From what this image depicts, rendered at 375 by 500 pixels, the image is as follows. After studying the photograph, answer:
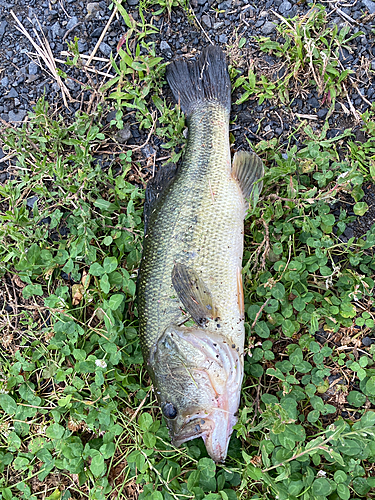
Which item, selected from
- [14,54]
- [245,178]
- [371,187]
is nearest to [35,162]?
[14,54]

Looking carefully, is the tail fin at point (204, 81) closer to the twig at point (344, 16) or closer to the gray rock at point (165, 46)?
the gray rock at point (165, 46)

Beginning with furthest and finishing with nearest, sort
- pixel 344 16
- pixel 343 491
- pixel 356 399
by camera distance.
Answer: pixel 344 16 → pixel 356 399 → pixel 343 491

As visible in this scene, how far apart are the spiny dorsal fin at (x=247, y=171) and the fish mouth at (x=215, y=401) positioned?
1.23m

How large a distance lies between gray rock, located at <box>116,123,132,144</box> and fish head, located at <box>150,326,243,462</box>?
1845mm

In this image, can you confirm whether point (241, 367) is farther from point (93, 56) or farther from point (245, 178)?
point (93, 56)

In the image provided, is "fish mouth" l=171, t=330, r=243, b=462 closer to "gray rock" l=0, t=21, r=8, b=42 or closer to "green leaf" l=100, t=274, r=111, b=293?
"green leaf" l=100, t=274, r=111, b=293

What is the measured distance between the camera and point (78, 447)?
3006mm

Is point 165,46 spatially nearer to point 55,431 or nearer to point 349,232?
point 349,232

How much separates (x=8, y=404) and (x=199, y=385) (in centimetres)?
181

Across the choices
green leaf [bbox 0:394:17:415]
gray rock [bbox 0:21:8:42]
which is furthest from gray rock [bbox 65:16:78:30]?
green leaf [bbox 0:394:17:415]

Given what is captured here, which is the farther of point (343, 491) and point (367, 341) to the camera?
point (367, 341)

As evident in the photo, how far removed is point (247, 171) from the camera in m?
3.03

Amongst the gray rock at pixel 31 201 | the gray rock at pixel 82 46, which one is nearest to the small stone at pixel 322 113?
the gray rock at pixel 82 46

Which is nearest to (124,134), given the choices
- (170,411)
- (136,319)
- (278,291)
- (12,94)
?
(12,94)
